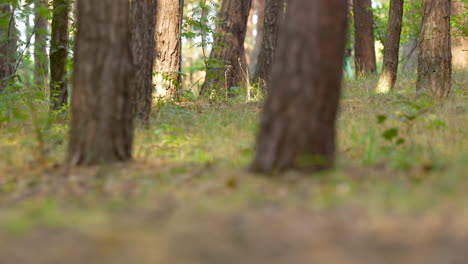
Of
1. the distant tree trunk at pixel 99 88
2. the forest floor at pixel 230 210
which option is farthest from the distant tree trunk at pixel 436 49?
the distant tree trunk at pixel 99 88

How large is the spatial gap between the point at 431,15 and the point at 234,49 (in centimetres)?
508

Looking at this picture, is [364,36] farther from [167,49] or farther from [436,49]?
[167,49]

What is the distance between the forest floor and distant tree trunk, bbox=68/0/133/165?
0.26 m

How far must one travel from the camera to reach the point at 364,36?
17.6m

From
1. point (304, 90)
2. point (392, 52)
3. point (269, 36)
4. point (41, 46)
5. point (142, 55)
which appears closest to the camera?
point (304, 90)

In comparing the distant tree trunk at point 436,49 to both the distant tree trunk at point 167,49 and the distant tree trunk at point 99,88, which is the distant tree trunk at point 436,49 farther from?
the distant tree trunk at point 99,88

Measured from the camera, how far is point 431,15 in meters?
10.1

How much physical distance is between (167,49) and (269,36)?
11.7ft

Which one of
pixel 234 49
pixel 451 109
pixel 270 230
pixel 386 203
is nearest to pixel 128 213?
pixel 270 230

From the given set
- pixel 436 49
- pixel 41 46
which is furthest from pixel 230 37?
pixel 436 49

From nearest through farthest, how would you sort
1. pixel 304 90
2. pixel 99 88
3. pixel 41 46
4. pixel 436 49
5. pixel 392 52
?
pixel 304 90, pixel 99 88, pixel 436 49, pixel 392 52, pixel 41 46

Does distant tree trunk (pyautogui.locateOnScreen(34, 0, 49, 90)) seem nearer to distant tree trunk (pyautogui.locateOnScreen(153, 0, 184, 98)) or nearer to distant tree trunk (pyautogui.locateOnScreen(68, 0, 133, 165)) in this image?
distant tree trunk (pyautogui.locateOnScreen(68, 0, 133, 165))

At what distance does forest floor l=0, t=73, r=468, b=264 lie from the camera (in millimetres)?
2968

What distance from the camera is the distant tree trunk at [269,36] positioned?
1342 centimetres
